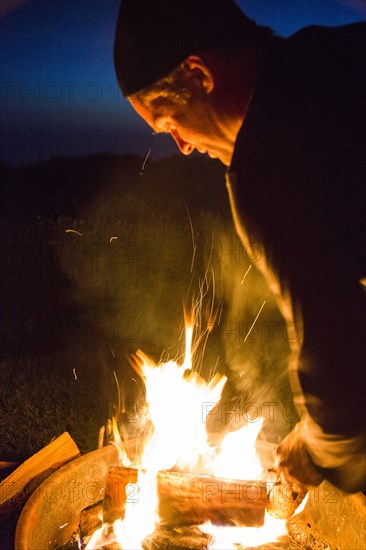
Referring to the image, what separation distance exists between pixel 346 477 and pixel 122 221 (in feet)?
21.9

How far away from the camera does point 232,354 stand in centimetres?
494

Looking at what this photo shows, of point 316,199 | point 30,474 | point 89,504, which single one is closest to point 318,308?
point 316,199

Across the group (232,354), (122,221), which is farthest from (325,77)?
(122,221)

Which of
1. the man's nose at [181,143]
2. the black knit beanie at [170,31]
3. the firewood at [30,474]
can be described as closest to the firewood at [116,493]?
the firewood at [30,474]

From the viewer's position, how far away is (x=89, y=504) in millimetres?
2725

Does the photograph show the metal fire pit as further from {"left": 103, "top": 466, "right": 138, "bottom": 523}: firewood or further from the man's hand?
the man's hand

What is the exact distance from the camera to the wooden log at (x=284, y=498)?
7.50 ft

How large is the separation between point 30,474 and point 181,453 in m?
0.88

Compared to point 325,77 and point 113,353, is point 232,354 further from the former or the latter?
point 325,77

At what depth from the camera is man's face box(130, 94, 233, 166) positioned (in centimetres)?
193

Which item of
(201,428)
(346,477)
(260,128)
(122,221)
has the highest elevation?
(260,128)

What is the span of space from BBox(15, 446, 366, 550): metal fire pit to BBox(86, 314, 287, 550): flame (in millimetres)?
151

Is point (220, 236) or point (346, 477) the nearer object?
point (346, 477)

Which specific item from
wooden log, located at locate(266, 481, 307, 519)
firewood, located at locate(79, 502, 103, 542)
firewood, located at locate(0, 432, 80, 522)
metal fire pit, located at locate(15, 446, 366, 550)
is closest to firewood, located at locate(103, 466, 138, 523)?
firewood, located at locate(79, 502, 103, 542)
